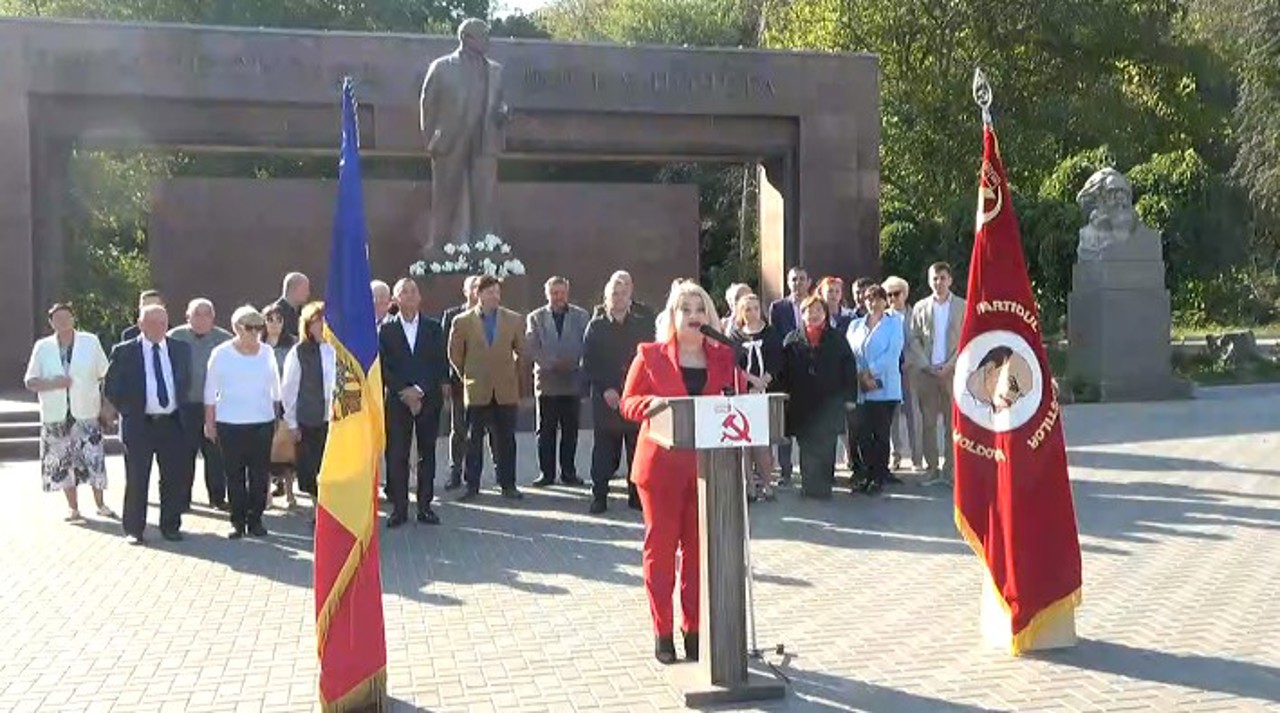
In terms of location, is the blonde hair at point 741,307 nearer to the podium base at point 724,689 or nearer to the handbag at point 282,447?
the handbag at point 282,447

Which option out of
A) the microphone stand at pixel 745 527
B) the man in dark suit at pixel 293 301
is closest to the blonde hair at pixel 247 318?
the man in dark suit at pixel 293 301

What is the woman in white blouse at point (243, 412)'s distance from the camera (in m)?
9.65

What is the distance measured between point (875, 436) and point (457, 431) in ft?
11.3

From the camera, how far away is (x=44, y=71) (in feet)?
63.2

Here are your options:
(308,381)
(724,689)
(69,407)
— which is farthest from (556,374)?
(724,689)

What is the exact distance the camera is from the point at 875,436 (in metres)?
11.2

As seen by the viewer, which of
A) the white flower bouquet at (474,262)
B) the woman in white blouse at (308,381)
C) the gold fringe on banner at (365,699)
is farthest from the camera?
the white flower bouquet at (474,262)

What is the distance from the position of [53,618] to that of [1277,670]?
237 inches

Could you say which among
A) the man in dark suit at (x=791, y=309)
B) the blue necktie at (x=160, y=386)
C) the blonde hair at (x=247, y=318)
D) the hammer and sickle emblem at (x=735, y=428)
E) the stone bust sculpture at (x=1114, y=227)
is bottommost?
the hammer and sickle emblem at (x=735, y=428)

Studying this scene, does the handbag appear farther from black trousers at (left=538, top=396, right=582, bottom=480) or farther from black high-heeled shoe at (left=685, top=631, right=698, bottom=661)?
black high-heeled shoe at (left=685, top=631, right=698, bottom=661)

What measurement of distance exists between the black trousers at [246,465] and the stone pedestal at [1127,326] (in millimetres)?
12204

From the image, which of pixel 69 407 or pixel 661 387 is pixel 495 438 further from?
pixel 661 387

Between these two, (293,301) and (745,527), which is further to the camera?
(293,301)

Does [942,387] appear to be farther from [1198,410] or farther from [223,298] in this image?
[223,298]
